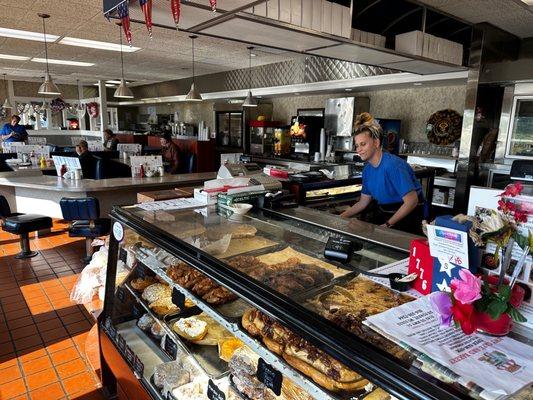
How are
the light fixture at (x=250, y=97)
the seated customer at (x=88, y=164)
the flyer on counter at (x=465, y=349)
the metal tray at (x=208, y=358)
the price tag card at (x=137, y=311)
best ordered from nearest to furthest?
the flyer on counter at (x=465, y=349) < the metal tray at (x=208, y=358) < the price tag card at (x=137, y=311) < the seated customer at (x=88, y=164) < the light fixture at (x=250, y=97)

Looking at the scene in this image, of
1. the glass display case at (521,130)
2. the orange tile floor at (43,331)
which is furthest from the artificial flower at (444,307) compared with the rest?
the glass display case at (521,130)

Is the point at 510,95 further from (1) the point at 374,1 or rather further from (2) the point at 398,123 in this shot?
(1) the point at 374,1

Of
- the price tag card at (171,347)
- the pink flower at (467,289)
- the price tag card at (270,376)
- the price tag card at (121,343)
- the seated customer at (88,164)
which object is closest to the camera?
the pink flower at (467,289)

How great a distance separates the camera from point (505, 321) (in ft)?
3.01

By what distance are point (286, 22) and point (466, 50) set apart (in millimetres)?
3494

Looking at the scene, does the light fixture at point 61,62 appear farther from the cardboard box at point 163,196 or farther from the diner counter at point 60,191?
the cardboard box at point 163,196

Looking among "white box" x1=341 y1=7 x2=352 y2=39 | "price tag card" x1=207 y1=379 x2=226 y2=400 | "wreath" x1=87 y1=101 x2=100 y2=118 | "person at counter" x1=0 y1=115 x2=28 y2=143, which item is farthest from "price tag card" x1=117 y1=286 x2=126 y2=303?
"wreath" x1=87 y1=101 x2=100 y2=118

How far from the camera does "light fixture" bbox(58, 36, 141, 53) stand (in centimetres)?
643

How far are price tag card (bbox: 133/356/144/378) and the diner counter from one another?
11.2ft

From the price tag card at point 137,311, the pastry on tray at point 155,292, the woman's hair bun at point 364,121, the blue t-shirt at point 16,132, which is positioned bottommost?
the price tag card at point 137,311

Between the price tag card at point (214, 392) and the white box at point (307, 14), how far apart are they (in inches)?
116

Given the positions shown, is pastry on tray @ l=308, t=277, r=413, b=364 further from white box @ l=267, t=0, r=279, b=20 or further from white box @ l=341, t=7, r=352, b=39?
white box @ l=341, t=7, r=352, b=39

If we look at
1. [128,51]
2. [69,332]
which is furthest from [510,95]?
[128,51]

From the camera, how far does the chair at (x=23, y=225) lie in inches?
177
